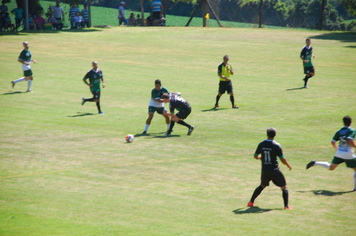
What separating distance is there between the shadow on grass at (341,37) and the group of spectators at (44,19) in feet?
82.0

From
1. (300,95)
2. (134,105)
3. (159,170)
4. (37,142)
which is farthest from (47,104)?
(300,95)

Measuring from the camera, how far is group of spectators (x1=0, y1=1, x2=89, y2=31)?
156ft

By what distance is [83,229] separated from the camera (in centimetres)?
1041

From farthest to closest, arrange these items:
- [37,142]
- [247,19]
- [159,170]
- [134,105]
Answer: [247,19] → [134,105] → [37,142] → [159,170]

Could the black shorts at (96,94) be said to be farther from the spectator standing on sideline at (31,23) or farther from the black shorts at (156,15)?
the black shorts at (156,15)

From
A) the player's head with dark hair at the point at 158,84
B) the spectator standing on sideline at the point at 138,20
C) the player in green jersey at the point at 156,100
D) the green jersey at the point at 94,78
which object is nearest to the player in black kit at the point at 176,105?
the player in green jersey at the point at 156,100

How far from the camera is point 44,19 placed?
1999 inches

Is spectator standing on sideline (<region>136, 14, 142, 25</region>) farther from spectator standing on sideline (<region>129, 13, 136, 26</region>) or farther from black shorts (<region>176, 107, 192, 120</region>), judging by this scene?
black shorts (<region>176, 107, 192, 120</region>)

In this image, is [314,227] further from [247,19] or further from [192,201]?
[247,19]

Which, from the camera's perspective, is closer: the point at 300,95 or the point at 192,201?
the point at 192,201

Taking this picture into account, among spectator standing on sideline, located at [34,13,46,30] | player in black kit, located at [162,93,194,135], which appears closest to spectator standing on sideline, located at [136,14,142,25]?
spectator standing on sideline, located at [34,13,46,30]

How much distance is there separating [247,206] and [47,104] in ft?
51.5

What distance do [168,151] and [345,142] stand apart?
6.36 m

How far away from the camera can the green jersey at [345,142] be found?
41.1 ft
